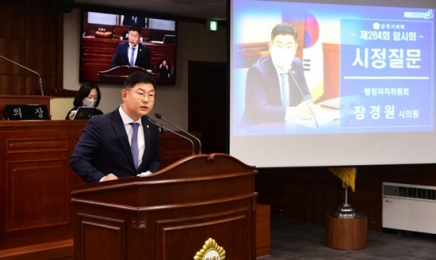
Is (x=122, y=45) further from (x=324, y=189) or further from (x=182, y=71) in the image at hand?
(x=324, y=189)

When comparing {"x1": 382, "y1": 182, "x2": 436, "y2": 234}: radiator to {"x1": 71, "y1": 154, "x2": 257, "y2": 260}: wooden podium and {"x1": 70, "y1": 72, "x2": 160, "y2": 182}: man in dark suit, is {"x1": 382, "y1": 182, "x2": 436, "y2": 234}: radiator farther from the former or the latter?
{"x1": 70, "y1": 72, "x2": 160, "y2": 182}: man in dark suit

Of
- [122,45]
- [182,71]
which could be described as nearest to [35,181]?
[122,45]

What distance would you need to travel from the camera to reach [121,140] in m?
3.29

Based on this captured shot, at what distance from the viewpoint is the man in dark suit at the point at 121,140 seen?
3.22 m

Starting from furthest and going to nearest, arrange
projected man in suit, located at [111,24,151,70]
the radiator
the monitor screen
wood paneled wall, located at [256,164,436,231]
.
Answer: projected man in suit, located at [111,24,151,70], the monitor screen, wood paneled wall, located at [256,164,436,231], the radiator

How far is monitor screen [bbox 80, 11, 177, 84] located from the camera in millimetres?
8266

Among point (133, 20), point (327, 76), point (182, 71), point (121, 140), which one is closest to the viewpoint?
point (121, 140)

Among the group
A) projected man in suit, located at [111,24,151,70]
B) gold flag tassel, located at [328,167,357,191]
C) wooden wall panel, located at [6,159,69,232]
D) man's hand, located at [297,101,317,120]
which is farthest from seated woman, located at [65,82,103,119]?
projected man in suit, located at [111,24,151,70]

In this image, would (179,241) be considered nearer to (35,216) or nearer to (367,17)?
(35,216)

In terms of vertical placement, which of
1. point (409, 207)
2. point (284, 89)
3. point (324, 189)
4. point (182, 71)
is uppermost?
A: point (182, 71)

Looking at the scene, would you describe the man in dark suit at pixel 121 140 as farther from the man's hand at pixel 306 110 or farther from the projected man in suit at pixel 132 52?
the projected man in suit at pixel 132 52

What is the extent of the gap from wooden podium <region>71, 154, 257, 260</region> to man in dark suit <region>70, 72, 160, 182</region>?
195mm

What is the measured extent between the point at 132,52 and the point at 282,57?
328 centimetres

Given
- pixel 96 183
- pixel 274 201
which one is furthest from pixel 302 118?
pixel 96 183
